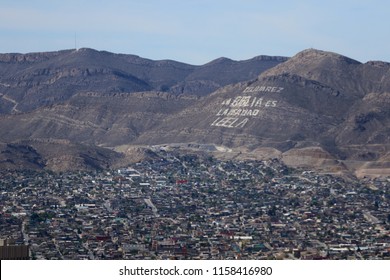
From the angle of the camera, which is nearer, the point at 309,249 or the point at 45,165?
the point at 309,249

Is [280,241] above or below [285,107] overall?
below

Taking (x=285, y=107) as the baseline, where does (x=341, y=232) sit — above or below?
below

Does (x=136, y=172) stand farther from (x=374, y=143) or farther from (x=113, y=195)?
(x=374, y=143)

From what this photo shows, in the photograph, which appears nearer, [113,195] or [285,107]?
[113,195]
